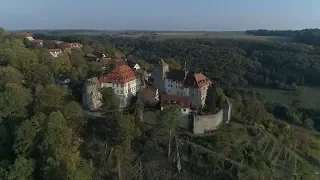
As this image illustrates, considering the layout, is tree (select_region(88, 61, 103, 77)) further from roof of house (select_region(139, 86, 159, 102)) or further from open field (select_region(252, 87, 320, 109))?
open field (select_region(252, 87, 320, 109))

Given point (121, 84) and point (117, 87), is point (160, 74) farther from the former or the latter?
point (117, 87)

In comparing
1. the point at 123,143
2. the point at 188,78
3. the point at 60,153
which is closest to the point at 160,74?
the point at 188,78

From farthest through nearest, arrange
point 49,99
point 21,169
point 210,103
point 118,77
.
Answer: point 118,77
point 210,103
point 49,99
point 21,169

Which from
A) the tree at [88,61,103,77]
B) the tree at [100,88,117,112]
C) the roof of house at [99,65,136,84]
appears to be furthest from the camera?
the tree at [88,61,103,77]

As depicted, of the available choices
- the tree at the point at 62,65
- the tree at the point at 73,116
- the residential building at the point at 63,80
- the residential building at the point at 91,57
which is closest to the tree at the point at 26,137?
the tree at the point at 73,116

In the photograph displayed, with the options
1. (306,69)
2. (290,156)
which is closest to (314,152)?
(290,156)

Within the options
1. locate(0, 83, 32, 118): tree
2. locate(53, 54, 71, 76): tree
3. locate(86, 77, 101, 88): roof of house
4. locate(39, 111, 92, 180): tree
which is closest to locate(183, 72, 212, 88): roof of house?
locate(86, 77, 101, 88): roof of house
